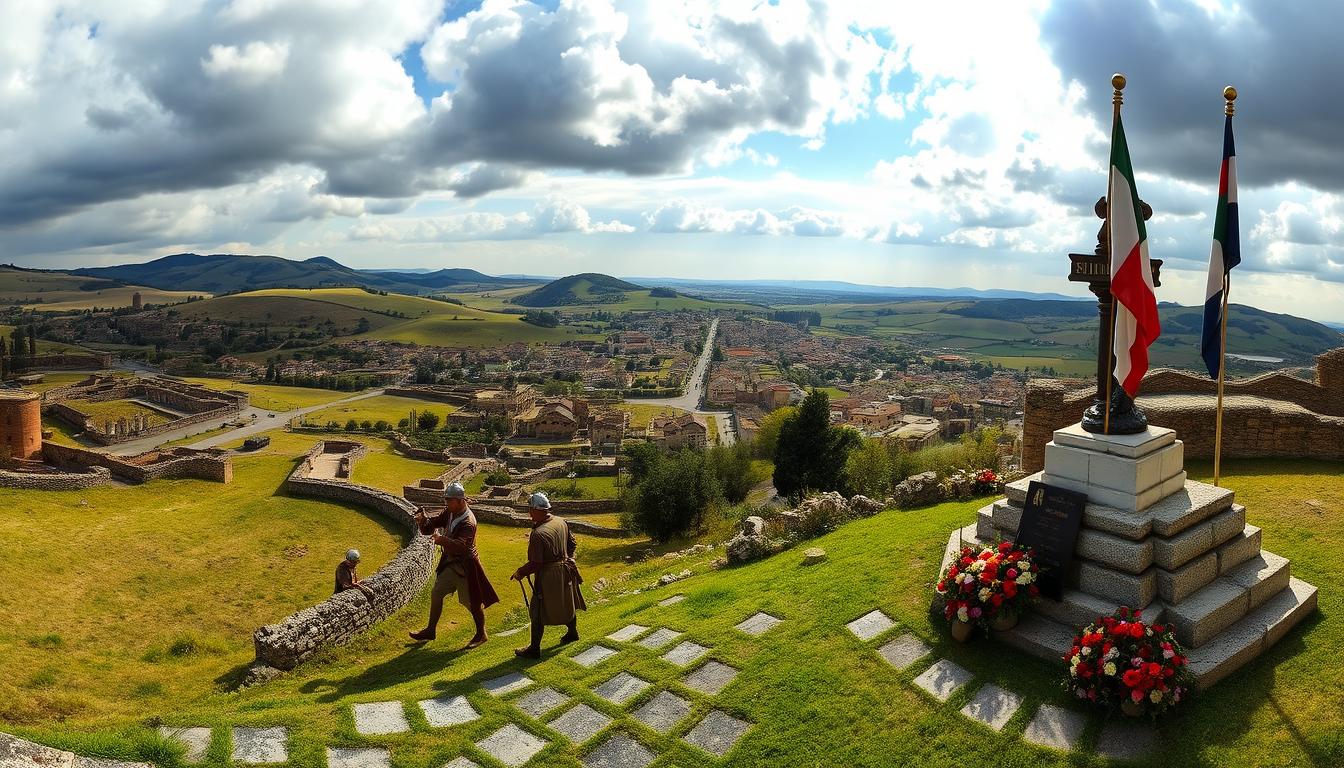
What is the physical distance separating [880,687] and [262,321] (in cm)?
20539

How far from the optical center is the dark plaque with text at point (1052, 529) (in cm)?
809

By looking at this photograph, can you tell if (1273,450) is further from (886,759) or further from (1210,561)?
(886,759)

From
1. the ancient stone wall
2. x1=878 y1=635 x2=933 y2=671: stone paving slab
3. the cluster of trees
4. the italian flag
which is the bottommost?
the cluster of trees

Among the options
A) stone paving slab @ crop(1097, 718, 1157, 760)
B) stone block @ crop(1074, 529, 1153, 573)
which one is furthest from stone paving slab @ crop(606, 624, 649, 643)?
stone block @ crop(1074, 529, 1153, 573)

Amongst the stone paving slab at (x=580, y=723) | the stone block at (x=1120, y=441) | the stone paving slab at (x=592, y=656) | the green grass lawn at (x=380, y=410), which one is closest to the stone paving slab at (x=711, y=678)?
the stone paving slab at (x=580, y=723)

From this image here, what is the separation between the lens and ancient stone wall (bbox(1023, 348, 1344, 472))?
13.7m

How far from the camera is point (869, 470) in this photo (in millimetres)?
28844

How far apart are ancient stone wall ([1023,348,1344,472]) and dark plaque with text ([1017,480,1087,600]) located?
4.72 m

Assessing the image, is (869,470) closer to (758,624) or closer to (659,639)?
(758,624)

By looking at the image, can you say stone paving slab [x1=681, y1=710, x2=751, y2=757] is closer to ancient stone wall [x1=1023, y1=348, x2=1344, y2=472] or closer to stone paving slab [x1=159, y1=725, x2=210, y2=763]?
stone paving slab [x1=159, y1=725, x2=210, y2=763]

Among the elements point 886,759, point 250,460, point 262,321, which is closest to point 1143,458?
point 886,759

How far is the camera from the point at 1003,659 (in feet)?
25.0

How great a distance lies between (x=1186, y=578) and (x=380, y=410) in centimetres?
8855

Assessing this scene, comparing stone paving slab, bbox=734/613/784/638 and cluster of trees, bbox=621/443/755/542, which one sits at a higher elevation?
stone paving slab, bbox=734/613/784/638
